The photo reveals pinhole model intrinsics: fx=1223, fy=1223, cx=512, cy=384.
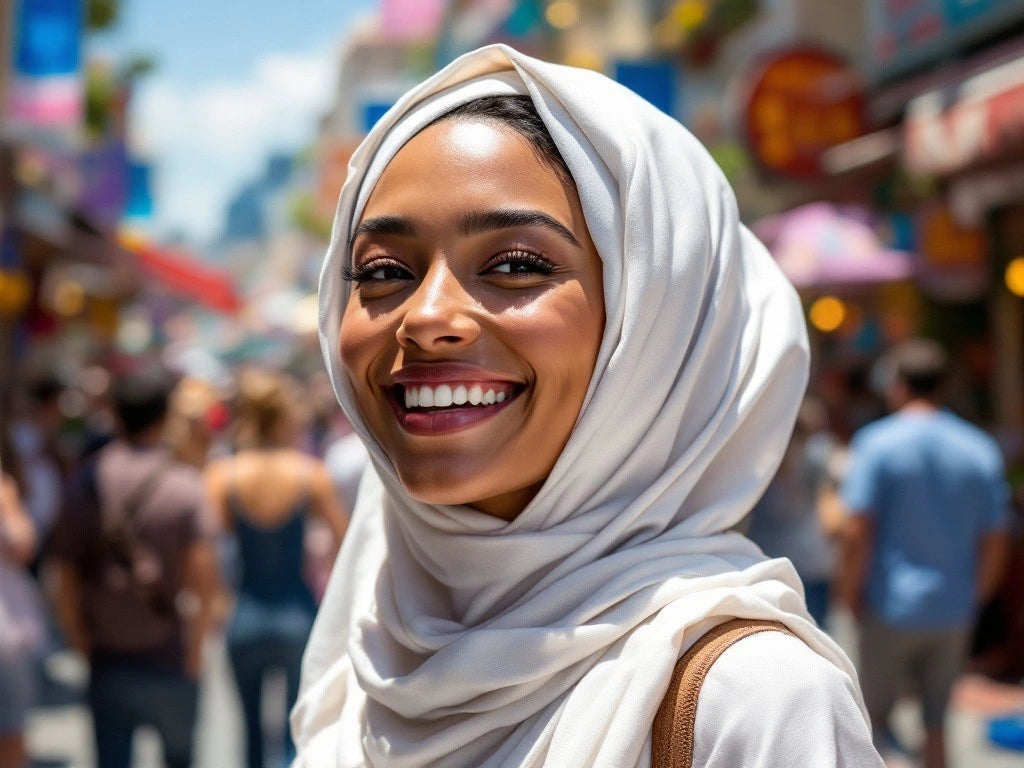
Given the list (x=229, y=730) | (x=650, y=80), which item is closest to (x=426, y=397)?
(x=229, y=730)

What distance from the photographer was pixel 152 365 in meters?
4.93

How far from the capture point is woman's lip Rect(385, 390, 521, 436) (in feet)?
5.10

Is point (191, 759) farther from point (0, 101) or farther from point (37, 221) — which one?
point (37, 221)

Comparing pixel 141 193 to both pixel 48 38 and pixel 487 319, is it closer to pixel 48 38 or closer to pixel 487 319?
pixel 48 38

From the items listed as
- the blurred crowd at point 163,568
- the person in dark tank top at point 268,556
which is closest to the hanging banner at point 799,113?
the blurred crowd at point 163,568

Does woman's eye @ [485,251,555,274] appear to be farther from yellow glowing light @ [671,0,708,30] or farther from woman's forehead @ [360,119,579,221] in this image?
yellow glowing light @ [671,0,708,30]

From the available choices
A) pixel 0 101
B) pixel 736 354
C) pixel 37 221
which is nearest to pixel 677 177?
pixel 736 354

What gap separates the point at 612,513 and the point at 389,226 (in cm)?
48

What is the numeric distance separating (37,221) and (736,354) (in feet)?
44.0

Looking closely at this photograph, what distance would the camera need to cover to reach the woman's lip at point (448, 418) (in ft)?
5.10

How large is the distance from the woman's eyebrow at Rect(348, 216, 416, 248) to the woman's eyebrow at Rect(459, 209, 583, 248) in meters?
0.08

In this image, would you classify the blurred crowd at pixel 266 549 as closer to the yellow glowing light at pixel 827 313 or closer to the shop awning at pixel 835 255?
the shop awning at pixel 835 255

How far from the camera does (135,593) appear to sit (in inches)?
176

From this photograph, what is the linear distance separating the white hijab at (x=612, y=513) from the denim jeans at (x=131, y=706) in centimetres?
301
